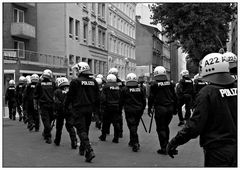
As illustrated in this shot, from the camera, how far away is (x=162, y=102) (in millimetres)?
8406

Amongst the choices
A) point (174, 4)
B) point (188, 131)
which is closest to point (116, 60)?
point (174, 4)

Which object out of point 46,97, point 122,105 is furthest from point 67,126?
point 46,97

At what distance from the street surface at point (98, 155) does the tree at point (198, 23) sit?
1776 cm

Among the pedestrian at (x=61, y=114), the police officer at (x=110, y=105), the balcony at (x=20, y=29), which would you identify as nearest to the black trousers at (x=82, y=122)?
the pedestrian at (x=61, y=114)

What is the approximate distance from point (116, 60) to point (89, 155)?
41830 mm

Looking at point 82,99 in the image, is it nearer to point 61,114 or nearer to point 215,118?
point 61,114

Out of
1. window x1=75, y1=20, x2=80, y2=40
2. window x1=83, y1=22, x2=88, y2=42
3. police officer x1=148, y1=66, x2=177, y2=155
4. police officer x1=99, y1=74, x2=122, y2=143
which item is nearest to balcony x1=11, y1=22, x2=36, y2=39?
window x1=75, y1=20, x2=80, y2=40

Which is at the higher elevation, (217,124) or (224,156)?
(217,124)

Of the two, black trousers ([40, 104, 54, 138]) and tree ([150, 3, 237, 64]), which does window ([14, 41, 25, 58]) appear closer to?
tree ([150, 3, 237, 64])

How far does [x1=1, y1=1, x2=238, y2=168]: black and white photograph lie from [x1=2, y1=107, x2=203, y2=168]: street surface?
2 cm

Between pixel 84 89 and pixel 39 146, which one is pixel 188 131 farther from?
pixel 39 146

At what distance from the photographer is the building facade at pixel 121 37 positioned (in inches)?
1833

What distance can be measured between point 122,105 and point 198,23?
19639mm

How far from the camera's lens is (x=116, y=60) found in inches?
1927
